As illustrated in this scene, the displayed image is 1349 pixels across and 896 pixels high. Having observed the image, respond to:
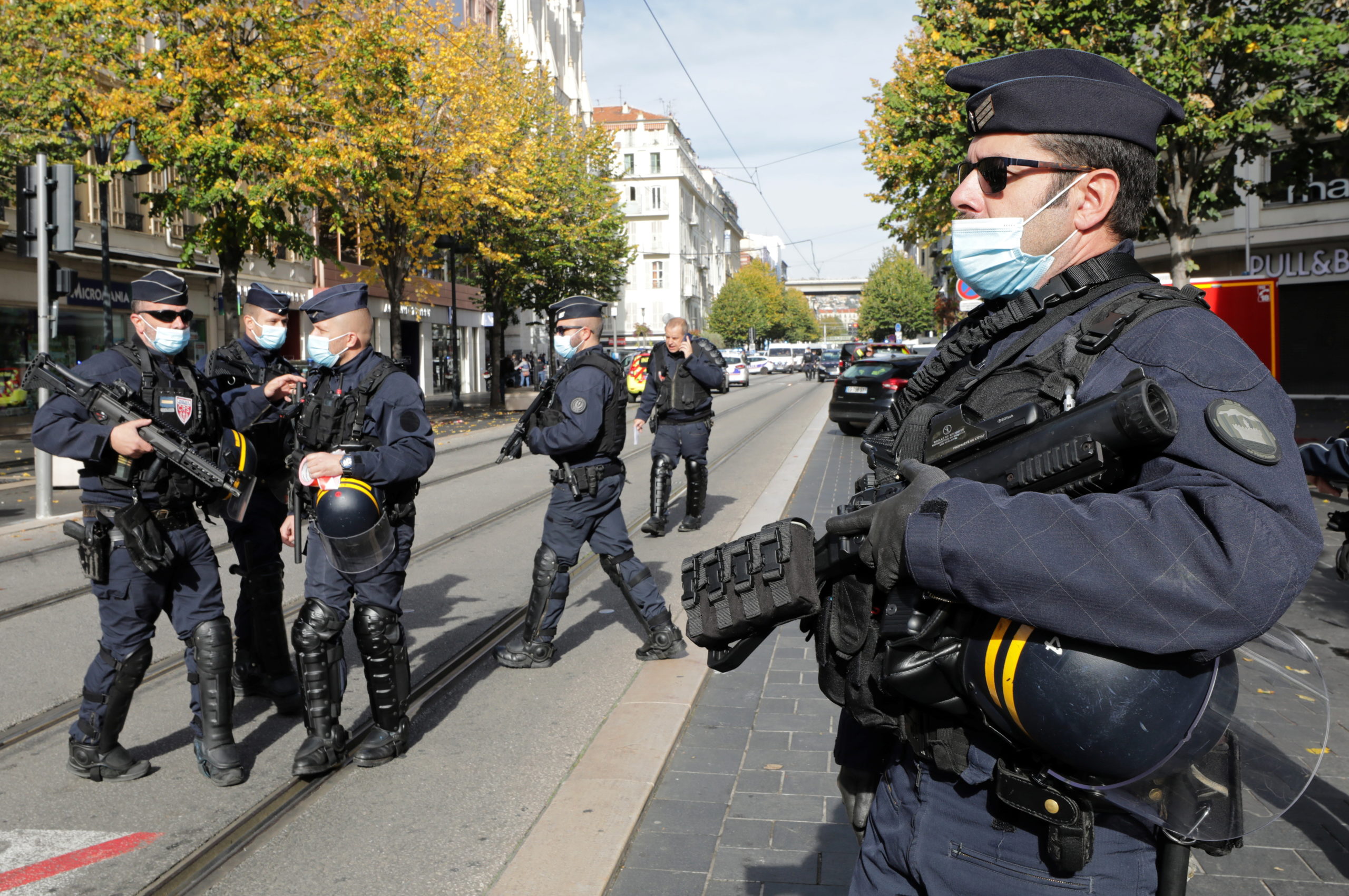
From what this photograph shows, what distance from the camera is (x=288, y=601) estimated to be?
23.2 feet

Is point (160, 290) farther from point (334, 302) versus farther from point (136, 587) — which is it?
point (136, 587)

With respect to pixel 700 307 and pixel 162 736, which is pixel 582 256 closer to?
pixel 162 736

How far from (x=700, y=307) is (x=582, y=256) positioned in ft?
252

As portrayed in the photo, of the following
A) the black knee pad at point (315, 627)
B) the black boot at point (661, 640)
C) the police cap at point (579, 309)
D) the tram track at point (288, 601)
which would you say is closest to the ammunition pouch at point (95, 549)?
the tram track at point (288, 601)

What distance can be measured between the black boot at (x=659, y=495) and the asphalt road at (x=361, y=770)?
5.05 feet

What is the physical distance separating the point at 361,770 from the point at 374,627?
1.99 feet

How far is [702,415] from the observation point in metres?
10.4

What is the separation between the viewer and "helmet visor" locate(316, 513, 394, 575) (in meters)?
4.25

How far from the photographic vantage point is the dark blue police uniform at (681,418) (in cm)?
1003

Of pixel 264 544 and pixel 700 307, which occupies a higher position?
pixel 700 307

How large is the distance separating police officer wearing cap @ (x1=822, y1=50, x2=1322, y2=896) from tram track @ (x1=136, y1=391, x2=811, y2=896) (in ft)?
8.10

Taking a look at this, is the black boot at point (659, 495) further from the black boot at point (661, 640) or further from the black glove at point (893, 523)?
the black glove at point (893, 523)

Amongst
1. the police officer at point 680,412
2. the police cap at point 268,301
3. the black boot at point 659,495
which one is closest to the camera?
the police cap at point 268,301

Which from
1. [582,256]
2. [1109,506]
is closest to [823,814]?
[1109,506]
